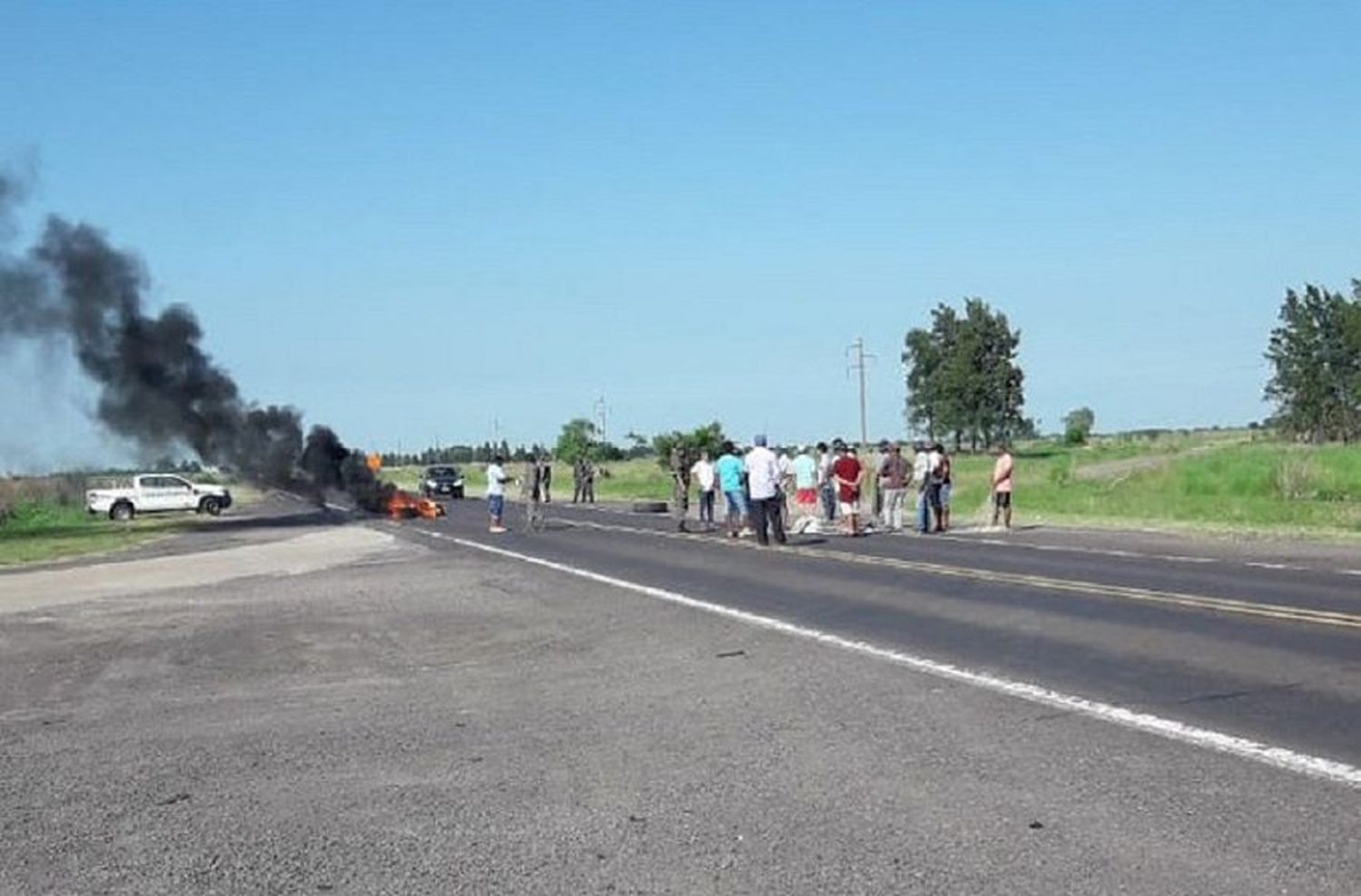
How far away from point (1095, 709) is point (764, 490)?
17959 millimetres

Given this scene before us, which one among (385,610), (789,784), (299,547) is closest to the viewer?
(789,784)

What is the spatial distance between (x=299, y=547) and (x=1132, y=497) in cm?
2337

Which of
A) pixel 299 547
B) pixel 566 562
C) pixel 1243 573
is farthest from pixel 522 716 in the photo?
pixel 299 547

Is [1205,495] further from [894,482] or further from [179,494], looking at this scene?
[179,494]

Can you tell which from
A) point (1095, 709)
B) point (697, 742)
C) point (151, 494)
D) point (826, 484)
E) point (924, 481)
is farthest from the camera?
point (151, 494)

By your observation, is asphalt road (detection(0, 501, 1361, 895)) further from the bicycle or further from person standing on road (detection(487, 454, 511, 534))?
the bicycle

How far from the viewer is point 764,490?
27266 mm

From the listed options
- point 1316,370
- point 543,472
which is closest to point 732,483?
point 543,472

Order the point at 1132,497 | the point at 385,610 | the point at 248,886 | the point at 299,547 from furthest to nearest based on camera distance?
1. the point at 1132,497
2. the point at 299,547
3. the point at 385,610
4. the point at 248,886

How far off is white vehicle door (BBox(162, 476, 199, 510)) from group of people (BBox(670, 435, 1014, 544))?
32.0 m

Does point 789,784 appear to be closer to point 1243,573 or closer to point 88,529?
point 1243,573

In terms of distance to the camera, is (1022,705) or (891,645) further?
(891,645)

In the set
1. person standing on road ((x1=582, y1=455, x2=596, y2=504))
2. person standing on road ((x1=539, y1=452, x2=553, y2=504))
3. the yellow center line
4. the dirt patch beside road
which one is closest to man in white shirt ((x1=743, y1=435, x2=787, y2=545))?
the yellow center line

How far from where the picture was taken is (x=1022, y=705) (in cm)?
959
